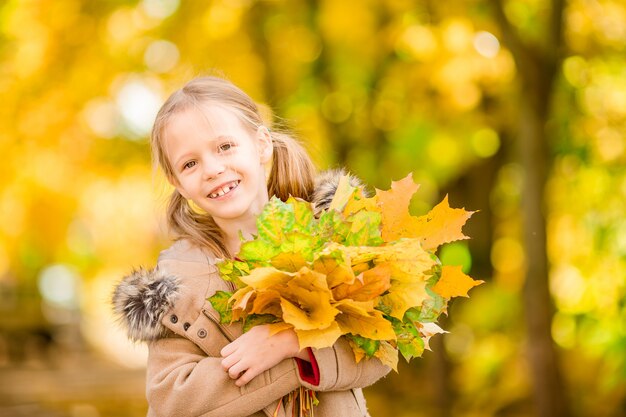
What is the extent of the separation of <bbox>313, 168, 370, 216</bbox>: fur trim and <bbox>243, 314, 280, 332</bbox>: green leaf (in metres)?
0.40

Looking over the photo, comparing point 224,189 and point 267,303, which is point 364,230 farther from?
point 224,189

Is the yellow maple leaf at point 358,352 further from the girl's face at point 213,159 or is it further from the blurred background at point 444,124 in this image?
the blurred background at point 444,124

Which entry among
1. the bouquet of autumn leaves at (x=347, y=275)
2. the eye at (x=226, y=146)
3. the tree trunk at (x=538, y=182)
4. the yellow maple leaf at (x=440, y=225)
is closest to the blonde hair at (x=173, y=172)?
the eye at (x=226, y=146)

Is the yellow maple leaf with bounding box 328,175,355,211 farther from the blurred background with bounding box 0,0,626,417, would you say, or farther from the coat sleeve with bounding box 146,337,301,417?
the blurred background with bounding box 0,0,626,417

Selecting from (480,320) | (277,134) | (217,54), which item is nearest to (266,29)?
(217,54)

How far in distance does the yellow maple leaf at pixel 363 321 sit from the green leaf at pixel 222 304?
0.89ft

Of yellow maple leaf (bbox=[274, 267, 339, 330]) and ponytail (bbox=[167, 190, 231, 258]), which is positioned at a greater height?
ponytail (bbox=[167, 190, 231, 258])

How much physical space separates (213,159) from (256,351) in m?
0.52

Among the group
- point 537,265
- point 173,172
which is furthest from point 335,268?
point 537,265

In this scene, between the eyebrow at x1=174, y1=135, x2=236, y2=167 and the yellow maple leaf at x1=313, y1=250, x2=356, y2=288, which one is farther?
the eyebrow at x1=174, y1=135, x2=236, y2=167

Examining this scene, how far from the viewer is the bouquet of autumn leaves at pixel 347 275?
84.5 inches

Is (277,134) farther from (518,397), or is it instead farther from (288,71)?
(288,71)

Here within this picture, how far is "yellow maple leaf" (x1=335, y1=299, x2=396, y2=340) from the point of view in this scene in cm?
216

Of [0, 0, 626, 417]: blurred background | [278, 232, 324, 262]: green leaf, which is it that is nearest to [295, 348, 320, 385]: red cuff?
[278, 232, 324, 262]: green leaf
